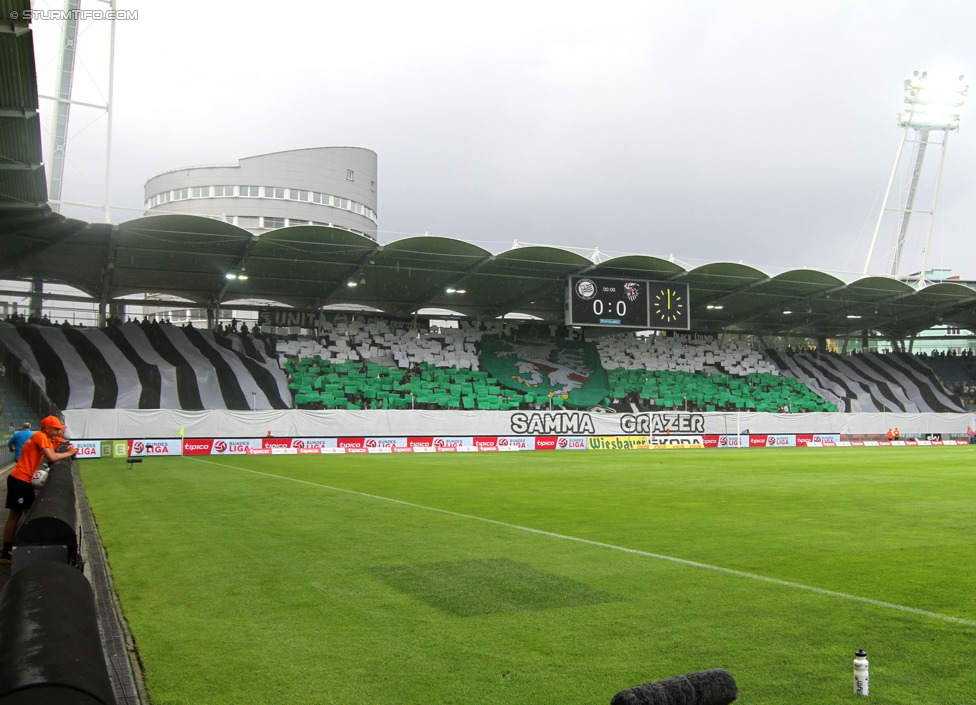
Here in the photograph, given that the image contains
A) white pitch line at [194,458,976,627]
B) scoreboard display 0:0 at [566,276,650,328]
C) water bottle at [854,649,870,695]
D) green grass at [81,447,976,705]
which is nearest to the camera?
water bottle at [854,649,870,695]

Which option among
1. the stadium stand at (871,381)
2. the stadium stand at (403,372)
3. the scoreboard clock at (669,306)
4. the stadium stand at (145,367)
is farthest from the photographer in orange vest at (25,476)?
the stadium stand at (871,381)

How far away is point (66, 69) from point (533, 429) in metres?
27.8

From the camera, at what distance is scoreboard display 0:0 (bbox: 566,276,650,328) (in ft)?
140

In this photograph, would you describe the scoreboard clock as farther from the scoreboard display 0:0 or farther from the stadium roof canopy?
the stadium roof canopy

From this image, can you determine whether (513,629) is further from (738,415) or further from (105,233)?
(738,415)

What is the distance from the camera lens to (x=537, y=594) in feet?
24.5

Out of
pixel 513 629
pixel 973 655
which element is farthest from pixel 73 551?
pixel 973 655

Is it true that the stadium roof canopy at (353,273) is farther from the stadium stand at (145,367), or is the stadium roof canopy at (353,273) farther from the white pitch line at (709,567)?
the white pitch line at (709,567)

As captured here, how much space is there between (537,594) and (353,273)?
36.3 metres

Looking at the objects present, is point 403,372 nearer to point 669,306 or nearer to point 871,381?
point 669,306

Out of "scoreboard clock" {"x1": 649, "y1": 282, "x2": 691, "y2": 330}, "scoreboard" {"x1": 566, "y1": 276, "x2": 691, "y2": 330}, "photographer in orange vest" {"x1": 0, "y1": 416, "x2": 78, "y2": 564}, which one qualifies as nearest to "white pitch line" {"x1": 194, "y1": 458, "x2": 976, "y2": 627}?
"photographer in orange vest" {"x1": 0, "y1": 416, "x2": 78, "y2": 564}

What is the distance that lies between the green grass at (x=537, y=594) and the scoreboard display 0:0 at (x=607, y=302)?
86.7 feet

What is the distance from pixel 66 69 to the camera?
36.2 meters

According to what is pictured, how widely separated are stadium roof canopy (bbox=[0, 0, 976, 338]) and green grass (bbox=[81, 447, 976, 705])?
17375 mm
